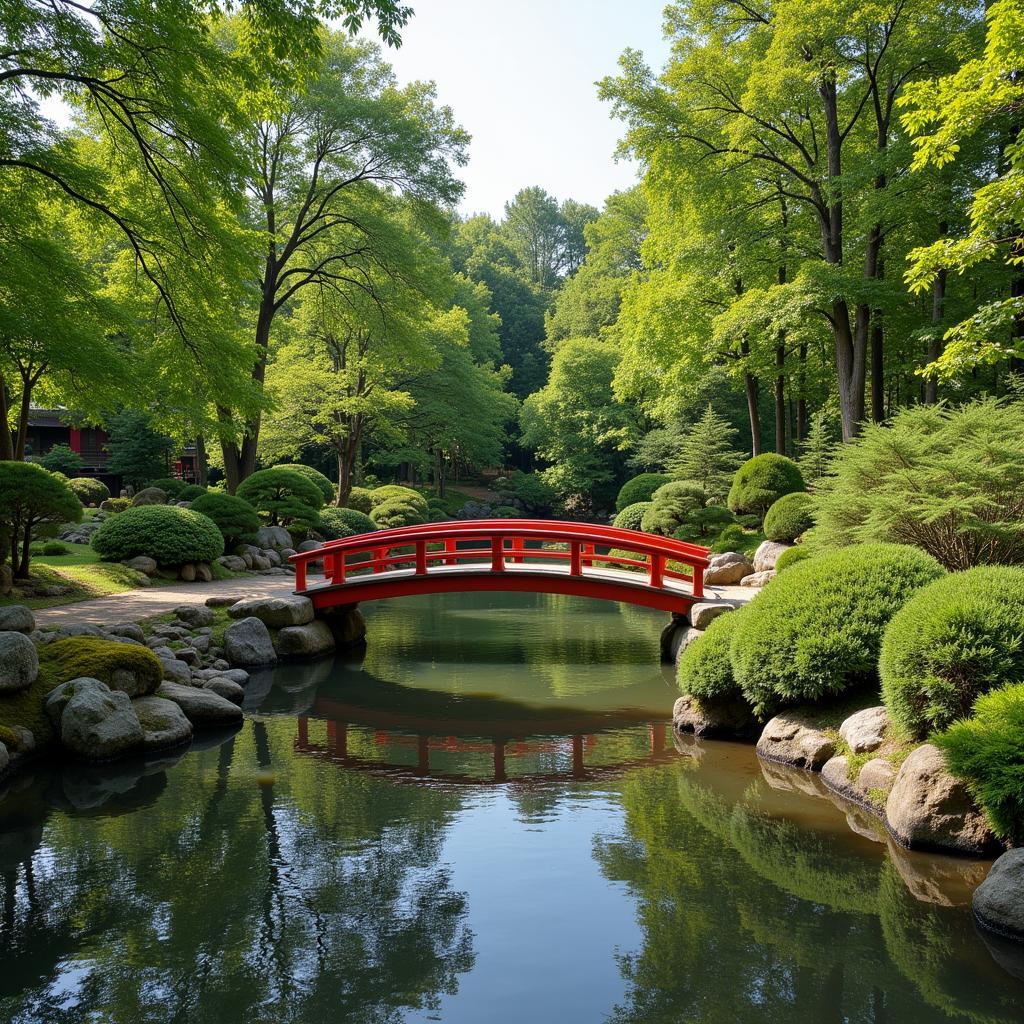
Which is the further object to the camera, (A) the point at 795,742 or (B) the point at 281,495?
(B) the point at 281,495

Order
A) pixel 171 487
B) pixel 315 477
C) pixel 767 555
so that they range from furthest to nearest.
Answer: pixel 171 487 → pixel 315 477 → pixel 767 555

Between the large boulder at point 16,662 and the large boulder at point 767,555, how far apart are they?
11303 millimetres

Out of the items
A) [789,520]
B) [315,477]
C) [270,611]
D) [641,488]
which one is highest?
[315,477]

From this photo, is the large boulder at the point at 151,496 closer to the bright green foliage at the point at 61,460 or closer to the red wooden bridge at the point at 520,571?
the bright green foliage at the point at 61,460

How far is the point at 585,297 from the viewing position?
3997cm

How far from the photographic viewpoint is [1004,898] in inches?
189

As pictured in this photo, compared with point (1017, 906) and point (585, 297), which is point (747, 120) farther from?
point (585, 297)

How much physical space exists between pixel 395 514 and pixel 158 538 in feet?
36.8

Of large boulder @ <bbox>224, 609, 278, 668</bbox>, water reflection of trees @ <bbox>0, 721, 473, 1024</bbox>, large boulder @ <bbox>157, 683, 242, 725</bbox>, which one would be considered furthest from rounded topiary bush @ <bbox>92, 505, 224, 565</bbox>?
water reflection of trees @ <bbox>0, 721, 473, 1024</bbox>

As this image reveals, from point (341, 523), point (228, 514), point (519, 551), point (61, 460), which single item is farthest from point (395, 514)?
point (519, 551)

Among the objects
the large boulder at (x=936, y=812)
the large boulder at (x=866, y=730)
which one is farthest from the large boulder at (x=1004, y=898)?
the large boulder at (x=866, y=730)

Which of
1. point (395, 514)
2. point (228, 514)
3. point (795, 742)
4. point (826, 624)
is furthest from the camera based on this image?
point (395, 514)

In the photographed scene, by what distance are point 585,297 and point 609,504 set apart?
11.1 metres

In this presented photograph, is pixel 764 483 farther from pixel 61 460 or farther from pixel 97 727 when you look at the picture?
pixel 61 460
